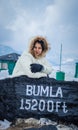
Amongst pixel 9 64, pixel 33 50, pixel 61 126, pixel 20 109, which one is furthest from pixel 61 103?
pixel 9 64

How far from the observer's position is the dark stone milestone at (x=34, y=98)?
18.9 feet

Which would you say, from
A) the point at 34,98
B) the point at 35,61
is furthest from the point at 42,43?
the point at 34,98

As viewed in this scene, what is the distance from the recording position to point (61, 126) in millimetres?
5738

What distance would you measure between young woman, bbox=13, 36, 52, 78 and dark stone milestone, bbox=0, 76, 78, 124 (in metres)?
0.13

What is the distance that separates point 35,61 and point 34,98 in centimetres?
75

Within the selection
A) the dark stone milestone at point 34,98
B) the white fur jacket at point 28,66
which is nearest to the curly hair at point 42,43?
the white fur jacket at point 28,66

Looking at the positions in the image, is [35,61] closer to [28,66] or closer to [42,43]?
[28,66]

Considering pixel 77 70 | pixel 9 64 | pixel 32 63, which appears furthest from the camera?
pixel 9 64

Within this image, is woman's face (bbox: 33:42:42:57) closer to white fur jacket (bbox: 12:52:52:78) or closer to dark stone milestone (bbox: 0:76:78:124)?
white fur jacket (bbox: 12:52:52:78)

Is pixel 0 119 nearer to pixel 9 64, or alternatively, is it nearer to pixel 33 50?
pixel 33 50

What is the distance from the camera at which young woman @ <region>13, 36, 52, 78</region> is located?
5647mm

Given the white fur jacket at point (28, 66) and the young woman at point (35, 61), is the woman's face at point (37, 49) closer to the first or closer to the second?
the young woman at point (35, 61)

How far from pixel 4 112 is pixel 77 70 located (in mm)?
7798

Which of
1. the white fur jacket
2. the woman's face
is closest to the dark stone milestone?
the white fur jacket
